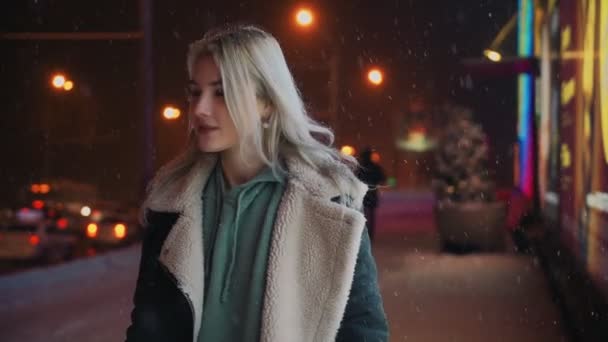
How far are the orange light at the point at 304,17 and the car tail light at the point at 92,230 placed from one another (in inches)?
364

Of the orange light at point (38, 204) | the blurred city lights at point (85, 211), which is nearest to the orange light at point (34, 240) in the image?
the orange light at point (38, 204)

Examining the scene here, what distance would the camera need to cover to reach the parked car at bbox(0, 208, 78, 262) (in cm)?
1388

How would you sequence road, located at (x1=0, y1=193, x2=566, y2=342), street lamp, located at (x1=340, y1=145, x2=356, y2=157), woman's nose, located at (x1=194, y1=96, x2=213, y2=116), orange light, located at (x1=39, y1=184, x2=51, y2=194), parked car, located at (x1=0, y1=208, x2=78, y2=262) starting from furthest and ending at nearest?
1. orange light, located at (x1=39, y1=184, x2=51, y2=194)
2. parked car, located at (x1=0, y1=208, x2=78, y2=262)
3. road, located at (x1=0, y1=193, x2=566, y2=342)
4. street lamp, located at (x1=340, y1=145, x2=356, y2=157)
5. woman's nose, located at (x1=194, y1=96, x2=213, y2=116)

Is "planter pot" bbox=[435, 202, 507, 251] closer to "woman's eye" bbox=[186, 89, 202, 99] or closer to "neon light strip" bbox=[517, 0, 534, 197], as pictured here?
"neon light strip" bbox=[517, 0, 534, 197]

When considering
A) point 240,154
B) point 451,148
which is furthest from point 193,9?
point 240,154

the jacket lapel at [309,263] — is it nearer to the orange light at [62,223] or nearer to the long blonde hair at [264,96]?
the long blonde hair at [264,96]

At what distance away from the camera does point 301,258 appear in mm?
2164

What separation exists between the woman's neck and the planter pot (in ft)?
Answer: 40.7

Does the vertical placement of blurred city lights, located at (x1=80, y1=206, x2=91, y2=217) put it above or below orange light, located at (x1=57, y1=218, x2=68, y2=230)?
below

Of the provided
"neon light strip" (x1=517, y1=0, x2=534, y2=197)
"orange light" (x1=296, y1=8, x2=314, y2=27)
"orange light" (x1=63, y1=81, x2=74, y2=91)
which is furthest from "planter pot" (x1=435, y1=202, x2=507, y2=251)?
"orange light" (x1=63, y1=81, x2=74, y2=91)

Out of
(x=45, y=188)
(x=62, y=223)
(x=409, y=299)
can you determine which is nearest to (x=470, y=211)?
(x=409, y=299)

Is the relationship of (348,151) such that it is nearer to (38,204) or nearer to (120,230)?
(120,230)

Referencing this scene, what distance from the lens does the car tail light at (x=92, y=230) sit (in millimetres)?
16344

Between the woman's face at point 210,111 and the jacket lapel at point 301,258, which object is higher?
the woman's face at point 210,111
